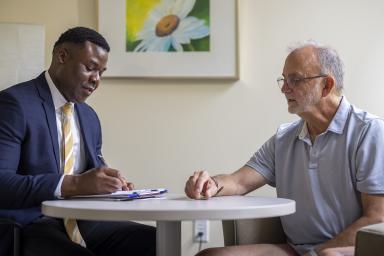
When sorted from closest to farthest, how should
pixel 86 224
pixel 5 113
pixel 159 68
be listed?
pixel 5 113 → pixel 86 224 → pixel 159 68

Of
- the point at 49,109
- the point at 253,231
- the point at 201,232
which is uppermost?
the point at 49,109

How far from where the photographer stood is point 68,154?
72.0 inches

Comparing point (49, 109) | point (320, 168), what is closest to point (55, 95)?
point (49, 109)

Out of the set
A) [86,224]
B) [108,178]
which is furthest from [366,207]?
[86,224]

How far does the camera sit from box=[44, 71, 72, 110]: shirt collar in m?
1.88

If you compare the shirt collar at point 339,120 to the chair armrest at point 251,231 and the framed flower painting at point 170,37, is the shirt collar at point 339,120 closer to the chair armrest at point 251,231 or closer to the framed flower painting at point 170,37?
the chair armrest at point 251,231

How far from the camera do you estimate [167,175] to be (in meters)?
2.50

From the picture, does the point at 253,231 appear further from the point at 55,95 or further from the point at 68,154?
the point at 55,95

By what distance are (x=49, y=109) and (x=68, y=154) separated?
0.61 feet

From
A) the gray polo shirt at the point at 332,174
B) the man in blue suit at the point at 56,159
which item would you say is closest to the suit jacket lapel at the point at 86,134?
the man in blue suit at the point at 56,159

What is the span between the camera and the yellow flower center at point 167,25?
98.4 inches

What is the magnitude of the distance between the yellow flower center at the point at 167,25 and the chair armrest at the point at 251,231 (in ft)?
3.66

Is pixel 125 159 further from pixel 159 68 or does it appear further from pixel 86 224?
pixel 86 224

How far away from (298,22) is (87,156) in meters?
1.35
